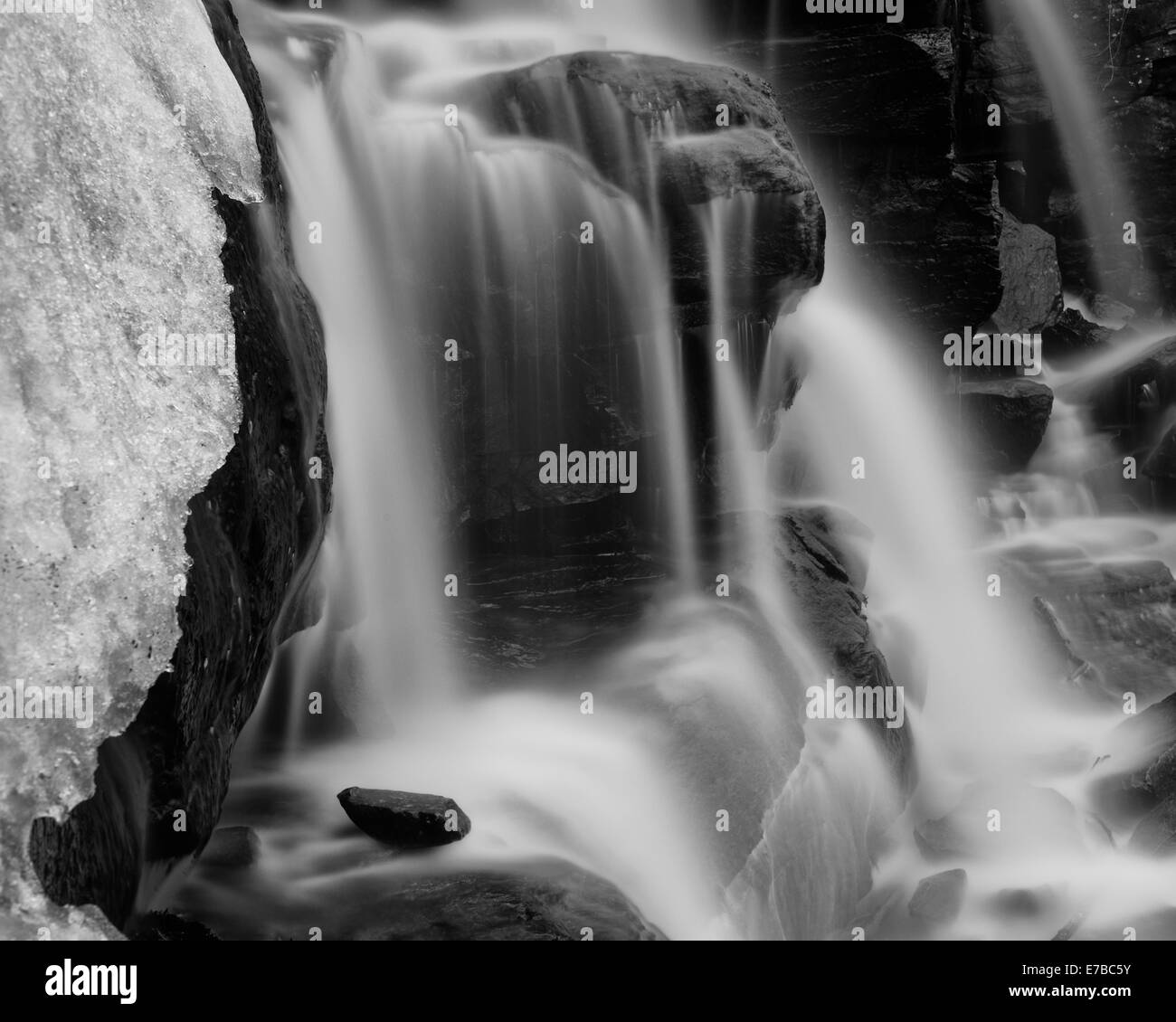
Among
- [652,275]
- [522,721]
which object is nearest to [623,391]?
[652,275]

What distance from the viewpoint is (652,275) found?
800cm

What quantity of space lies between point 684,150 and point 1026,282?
743 centimetres

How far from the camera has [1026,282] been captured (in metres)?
14.2

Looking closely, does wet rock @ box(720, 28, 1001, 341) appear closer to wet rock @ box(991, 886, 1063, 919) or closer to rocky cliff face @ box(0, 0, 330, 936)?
wet rock @ box(991, 886, 1063, 919)

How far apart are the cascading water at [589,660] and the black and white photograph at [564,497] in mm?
31

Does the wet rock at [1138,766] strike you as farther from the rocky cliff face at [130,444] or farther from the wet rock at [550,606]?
the rocky cliff face at [130,444]

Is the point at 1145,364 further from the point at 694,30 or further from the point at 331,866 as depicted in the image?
the point at 331,866

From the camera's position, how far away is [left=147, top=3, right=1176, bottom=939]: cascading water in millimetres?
6129

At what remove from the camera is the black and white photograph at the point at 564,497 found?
4129 millimetres

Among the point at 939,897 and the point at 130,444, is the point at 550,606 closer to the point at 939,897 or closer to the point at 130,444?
the point at 939,897

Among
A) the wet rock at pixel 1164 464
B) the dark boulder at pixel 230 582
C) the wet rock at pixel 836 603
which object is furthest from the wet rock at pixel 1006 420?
the dark boulder at pixel 230 582

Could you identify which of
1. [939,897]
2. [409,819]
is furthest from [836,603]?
[409,819]

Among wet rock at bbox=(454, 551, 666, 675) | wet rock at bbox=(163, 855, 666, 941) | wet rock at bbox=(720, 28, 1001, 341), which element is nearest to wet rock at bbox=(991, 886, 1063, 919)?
wet rock at bbox=(454, 551, 666, 675)

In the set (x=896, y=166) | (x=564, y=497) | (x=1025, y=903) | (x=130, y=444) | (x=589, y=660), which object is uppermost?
(x=896, y=166)
